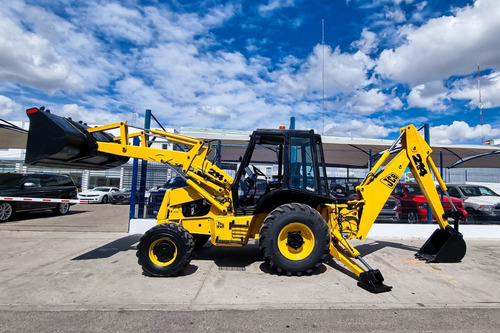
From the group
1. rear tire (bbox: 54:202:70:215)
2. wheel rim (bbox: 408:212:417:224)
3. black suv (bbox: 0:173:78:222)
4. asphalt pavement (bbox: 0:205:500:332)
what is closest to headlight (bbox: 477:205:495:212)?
wheel rim (bbox: 408:212:417:224)

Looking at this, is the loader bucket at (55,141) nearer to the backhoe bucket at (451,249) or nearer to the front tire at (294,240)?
the front tire at (294,240)

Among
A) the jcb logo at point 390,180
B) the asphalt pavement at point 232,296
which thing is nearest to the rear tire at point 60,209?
the asphalt pavement at point 232,296

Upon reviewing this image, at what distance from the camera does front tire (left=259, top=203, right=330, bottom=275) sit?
460cm

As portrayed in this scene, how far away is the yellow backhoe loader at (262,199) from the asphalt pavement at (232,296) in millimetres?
370

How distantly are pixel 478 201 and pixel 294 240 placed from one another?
9.46 metres

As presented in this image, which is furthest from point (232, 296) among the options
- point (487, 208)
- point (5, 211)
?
point (5, 211)

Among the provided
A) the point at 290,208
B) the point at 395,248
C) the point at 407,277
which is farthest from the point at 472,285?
the point at 290,208

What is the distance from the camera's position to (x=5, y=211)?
1016 cm

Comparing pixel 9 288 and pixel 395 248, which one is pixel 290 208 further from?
pixel 9 288

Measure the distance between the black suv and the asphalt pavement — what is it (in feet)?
17.5

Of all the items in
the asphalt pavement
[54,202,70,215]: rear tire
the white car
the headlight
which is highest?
the headlight

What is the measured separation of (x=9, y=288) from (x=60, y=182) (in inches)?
377

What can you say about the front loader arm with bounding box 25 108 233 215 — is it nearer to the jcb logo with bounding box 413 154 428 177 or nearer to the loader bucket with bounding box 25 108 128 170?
the loader bucket with bounding box 25 108 128 170

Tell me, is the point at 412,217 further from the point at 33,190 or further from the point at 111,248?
the point at 33,190
